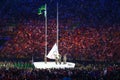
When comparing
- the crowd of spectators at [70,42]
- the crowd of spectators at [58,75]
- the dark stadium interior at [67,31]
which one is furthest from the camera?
the crowd of spectators at [70,42]

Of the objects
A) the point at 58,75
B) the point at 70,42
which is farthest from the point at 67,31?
the point at 58,75

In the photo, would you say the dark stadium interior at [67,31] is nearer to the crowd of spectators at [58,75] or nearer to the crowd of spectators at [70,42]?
the crowd of spectators at [70,42]

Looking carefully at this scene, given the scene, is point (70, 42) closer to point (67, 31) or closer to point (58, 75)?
point (67, 31)

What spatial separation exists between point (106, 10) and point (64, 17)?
20.7 ft

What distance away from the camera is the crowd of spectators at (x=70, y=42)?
47938 mm

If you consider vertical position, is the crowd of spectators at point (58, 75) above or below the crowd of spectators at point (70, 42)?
below

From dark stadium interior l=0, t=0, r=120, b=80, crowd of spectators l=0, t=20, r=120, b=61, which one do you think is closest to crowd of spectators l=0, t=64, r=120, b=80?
dark stadium interior l=0, t=0, r=120, b=80

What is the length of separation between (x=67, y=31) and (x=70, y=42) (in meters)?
2.86

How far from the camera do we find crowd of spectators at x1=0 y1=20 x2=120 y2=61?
47938 millimetres

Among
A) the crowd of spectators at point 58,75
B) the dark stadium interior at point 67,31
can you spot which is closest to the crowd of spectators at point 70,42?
the dark stadium interior at point 67,31

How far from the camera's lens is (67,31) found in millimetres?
53906

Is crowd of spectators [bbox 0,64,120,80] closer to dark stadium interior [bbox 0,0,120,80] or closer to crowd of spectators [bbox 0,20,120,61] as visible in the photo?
dark stadium interior [bbox 0,0,120,80]

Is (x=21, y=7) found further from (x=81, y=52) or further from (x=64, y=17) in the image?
(x=81, y=52)

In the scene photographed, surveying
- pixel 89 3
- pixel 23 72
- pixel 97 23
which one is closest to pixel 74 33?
pixel 97 23
